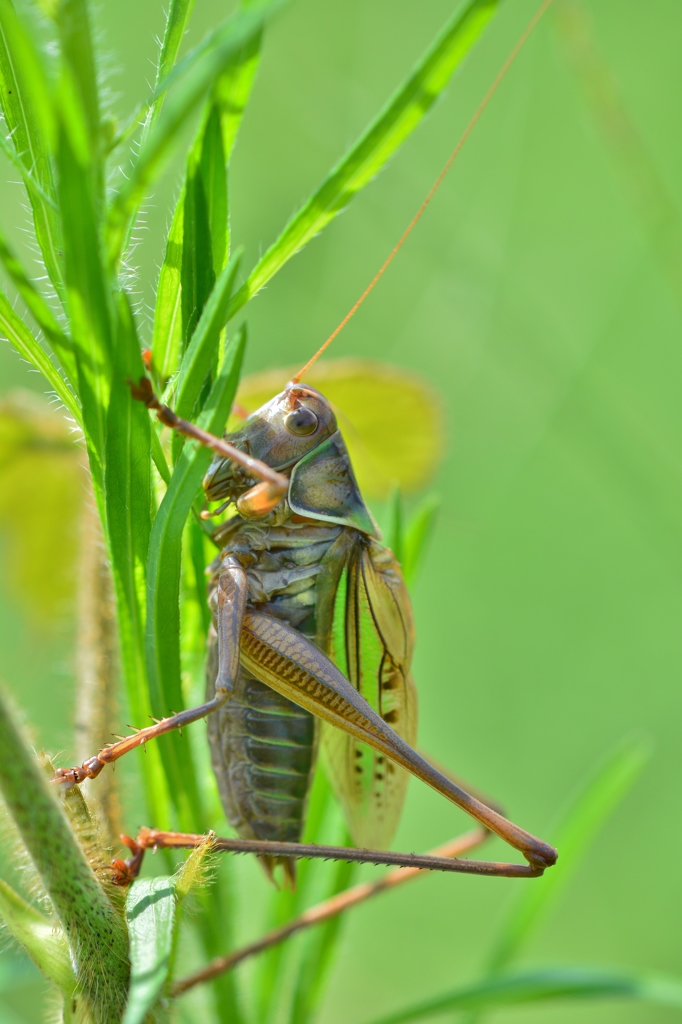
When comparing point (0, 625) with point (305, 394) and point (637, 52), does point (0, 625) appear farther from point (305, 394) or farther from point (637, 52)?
point (637, 52)

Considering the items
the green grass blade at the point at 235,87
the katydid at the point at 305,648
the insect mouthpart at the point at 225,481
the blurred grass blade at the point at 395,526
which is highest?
the green grass blade at the point at 235,87

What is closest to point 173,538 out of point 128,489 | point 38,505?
point 128,489

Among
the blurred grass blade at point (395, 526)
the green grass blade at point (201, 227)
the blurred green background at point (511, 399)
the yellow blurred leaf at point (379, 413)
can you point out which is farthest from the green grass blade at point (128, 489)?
the blurred green background at point (511, 399)

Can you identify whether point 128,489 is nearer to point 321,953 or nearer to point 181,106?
point 181,106

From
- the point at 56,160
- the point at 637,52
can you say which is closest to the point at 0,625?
the point at 56,160

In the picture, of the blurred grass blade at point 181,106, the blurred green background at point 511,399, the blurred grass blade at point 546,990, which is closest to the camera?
the blurred grass blade at point 181,106

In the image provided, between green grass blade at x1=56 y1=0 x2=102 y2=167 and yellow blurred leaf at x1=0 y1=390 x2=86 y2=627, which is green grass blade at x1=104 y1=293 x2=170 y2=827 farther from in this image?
yellow blurred leaf at x1=0 y1=390 x2=86 y2=627

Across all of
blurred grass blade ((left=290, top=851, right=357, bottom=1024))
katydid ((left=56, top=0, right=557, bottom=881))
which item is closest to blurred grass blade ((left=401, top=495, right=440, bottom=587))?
katydid ((left=56, top=0, right=557, bottom=881))

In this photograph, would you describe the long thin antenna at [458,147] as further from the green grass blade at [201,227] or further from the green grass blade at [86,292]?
the green grass blade at [86,292]
